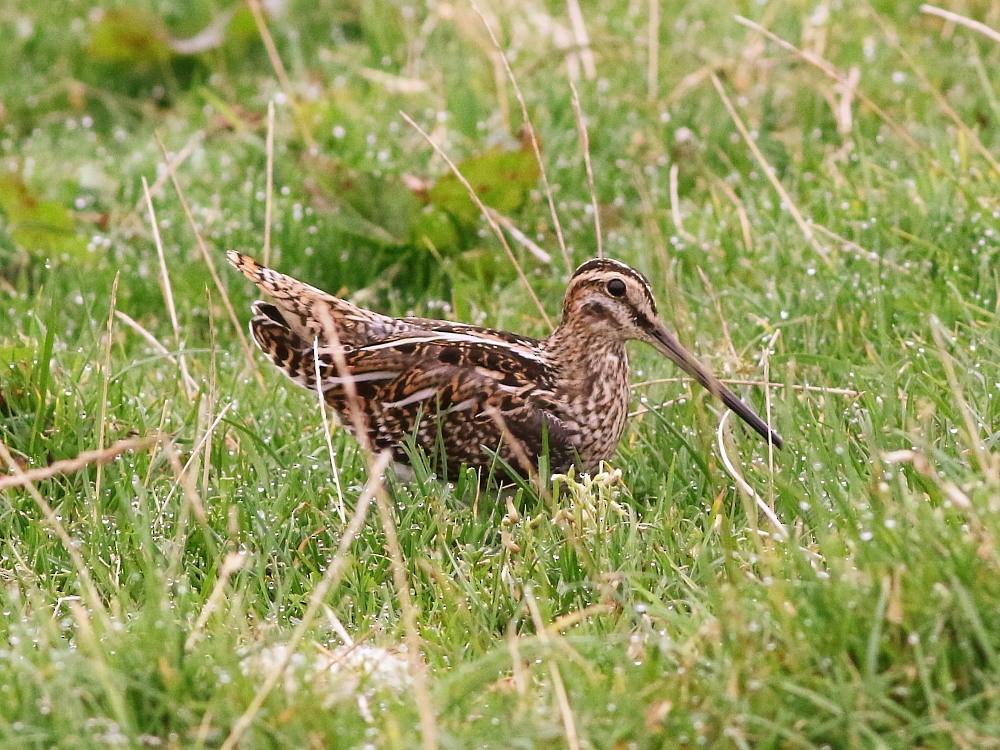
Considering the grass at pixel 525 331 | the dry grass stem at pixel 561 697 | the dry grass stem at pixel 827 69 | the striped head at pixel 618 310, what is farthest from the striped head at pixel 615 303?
the dry grass stem at pixel 561 697

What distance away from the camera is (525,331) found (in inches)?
253

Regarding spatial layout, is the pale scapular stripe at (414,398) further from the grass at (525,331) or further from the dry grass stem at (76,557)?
the dry grass stem at (76,557)

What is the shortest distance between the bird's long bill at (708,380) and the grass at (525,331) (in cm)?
11

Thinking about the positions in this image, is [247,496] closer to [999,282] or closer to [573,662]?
[573,662]

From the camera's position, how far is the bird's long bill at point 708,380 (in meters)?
4.88

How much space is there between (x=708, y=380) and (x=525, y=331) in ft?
5.22

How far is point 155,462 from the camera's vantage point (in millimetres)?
5062

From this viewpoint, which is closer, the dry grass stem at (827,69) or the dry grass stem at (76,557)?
the dry grass stem at (76,557)

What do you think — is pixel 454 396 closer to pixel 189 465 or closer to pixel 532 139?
pixel 189 465

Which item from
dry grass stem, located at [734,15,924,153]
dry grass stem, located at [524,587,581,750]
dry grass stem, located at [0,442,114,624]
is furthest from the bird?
dry grass stem, located at [734,15,924,153]

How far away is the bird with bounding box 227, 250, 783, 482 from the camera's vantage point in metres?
4.99

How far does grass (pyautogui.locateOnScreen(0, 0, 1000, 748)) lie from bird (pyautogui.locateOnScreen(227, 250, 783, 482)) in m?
0.19

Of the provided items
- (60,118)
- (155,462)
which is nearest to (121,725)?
(155,462)

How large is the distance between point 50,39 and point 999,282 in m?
6.31
